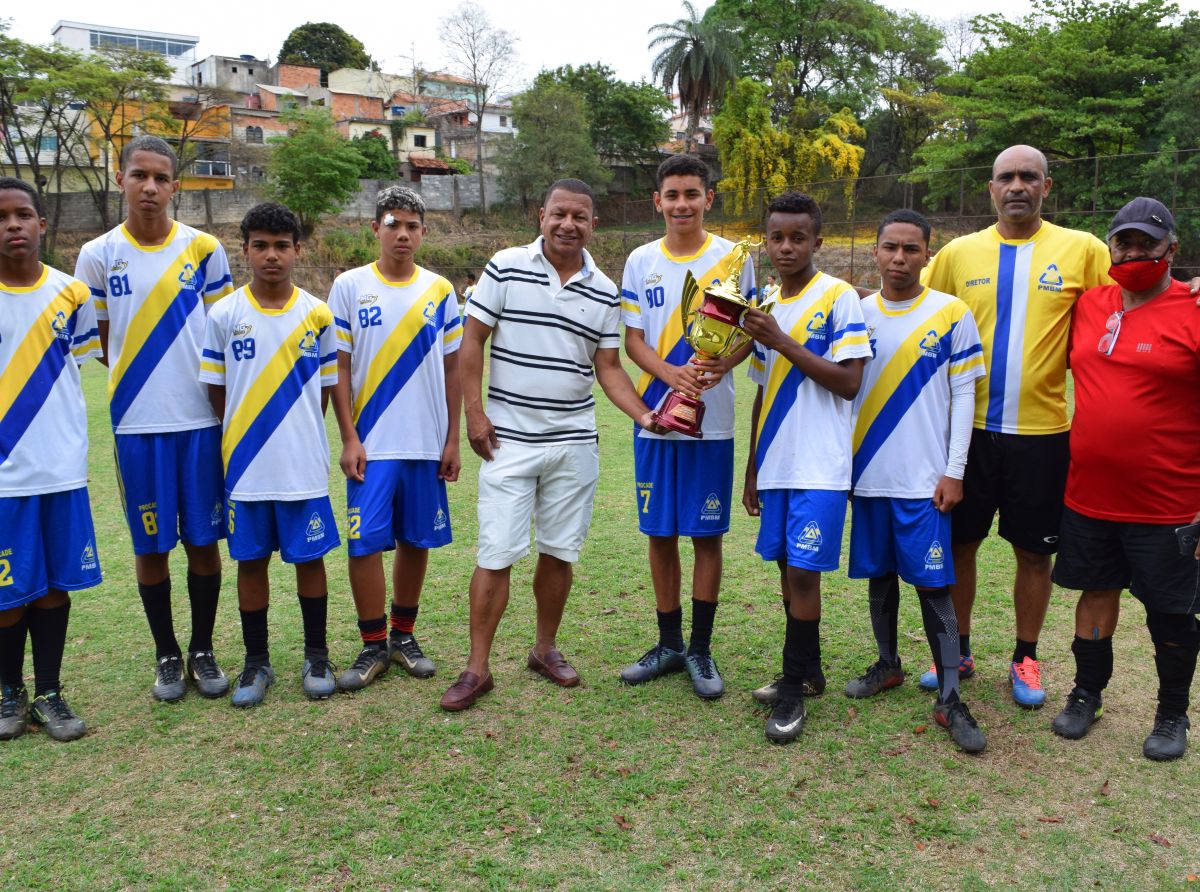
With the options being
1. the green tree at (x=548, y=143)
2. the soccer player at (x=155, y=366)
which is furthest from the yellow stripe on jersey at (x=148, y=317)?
the green tree at (x=548, y=143)

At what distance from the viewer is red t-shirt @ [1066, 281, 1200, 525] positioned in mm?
3623

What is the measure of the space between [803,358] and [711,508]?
90 cm

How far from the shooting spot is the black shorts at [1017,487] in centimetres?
407

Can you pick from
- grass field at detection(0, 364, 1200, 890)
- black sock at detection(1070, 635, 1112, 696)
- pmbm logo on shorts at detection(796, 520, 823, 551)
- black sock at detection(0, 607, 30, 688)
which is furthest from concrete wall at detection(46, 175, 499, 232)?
black sock at detection(1070, 635, 1112, 696)

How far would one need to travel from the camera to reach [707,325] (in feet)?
12.6

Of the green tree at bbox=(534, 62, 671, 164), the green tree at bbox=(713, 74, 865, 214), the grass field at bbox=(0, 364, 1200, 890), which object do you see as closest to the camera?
the grass field at bbox=(0, 364, 1200, 890)

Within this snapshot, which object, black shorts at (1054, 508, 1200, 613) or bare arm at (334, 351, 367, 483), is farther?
bare arm at (334, 351, 367, 483)

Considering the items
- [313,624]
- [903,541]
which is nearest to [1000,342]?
[903,541]

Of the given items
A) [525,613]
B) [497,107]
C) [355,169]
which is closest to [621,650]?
[525,613]

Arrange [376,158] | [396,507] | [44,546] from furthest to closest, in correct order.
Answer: [376,158]
[396,507]
[44,546]

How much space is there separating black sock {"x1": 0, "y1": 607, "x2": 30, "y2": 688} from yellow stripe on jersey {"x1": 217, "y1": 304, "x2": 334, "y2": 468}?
1064 mm

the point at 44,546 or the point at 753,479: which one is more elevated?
the point at 753,479

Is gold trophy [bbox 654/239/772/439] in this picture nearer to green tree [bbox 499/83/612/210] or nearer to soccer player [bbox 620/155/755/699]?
soccer player [bbox 620/155/755/699]

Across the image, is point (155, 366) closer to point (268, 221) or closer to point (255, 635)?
point (268, 221)
